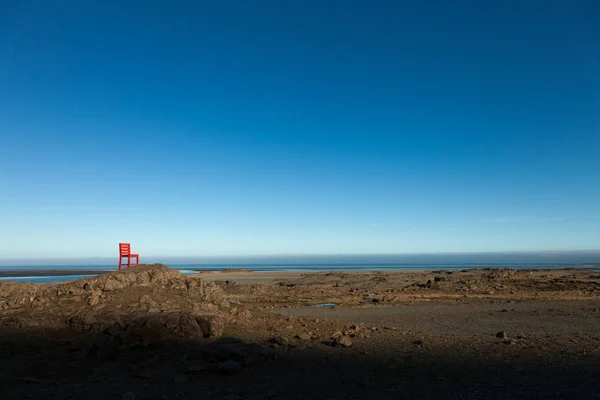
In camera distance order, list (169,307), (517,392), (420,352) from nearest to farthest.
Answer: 1. (517,392)
2. (420,352)
3. (169,307)

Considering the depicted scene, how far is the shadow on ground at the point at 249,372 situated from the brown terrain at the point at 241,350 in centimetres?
3

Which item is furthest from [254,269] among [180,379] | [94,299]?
[180,379]

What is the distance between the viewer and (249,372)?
9461 mm

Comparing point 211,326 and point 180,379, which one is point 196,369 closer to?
point 180,379

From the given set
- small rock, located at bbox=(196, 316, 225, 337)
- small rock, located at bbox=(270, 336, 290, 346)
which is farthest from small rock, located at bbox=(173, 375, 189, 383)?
small rock, located at bbox=(270, 336, 290, 346)

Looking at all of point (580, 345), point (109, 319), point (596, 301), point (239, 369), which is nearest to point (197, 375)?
point (239, 369)

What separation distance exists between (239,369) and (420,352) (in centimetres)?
521

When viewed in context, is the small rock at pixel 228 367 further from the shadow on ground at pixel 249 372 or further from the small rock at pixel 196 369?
the small rock at pixel 196 369

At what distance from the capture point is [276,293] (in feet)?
106

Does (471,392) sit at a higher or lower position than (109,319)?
lower

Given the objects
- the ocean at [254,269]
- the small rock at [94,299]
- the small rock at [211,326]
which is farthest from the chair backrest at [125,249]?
the ocean at [254,269]

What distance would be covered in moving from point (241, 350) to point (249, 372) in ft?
2.45

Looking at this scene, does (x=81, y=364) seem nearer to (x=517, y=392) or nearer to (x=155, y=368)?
(x=155, y=368)

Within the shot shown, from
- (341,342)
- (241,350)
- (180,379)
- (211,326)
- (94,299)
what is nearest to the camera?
(180,379)
